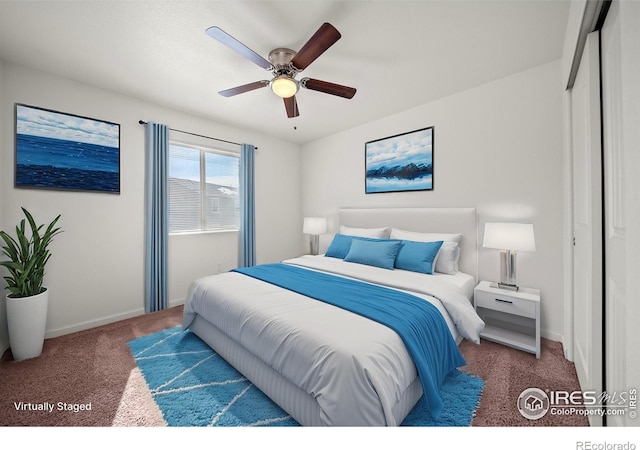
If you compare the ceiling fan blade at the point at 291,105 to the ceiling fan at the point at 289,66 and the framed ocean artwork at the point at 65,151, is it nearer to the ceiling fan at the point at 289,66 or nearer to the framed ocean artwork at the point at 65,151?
the ceiling fan at the point at 289,66

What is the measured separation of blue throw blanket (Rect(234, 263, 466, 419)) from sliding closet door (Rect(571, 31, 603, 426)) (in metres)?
0.70

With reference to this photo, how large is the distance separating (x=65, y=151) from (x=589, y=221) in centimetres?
438

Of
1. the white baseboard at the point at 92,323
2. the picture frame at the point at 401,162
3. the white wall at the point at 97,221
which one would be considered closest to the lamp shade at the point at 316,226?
the picture frame at the point at 401,162

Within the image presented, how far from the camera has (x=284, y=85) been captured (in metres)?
2.15

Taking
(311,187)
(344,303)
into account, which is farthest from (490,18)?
(311,187)

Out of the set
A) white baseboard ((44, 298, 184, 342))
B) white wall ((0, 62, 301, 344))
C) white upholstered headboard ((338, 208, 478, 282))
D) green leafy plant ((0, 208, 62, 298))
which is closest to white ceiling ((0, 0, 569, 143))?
white wall ((0, 62, 301, 344))

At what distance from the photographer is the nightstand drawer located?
7.18 ft

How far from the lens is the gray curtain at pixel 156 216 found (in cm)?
321

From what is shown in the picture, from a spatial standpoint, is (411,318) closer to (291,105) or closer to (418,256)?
(418,256)

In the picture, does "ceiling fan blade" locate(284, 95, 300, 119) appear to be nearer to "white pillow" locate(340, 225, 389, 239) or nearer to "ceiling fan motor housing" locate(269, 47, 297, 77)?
"ceiling fan motor housing" locate(269, 47, 297, 77)

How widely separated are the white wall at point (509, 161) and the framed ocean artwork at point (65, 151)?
11.5ft

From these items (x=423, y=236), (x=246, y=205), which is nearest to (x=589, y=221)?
(x=423, y=236)
